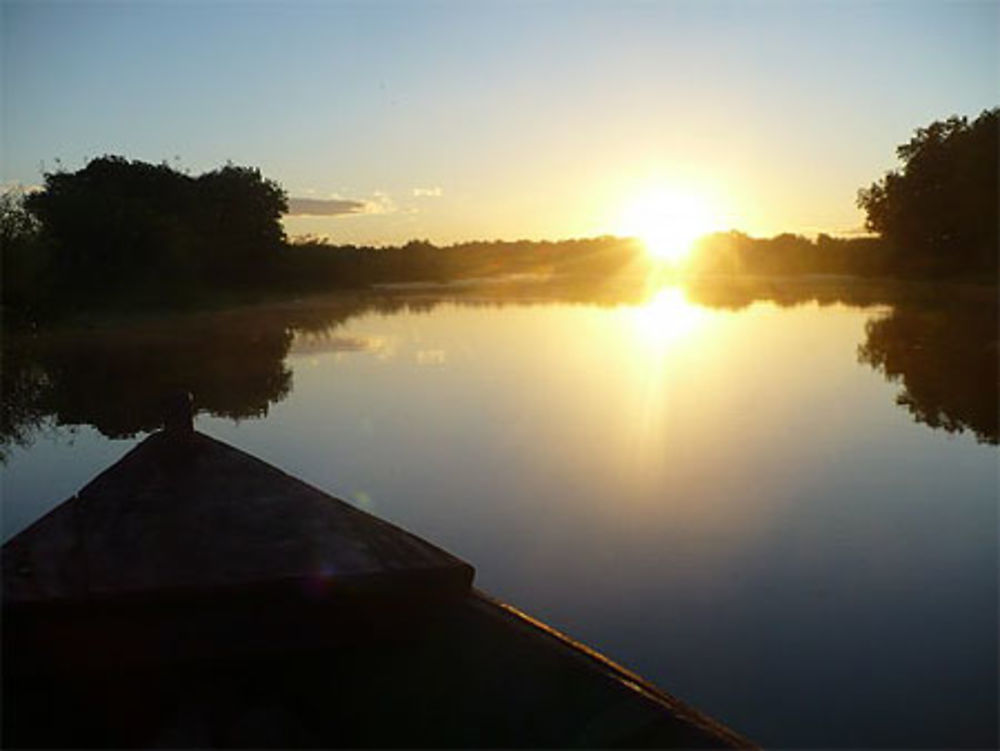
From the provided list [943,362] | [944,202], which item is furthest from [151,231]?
[944,202]

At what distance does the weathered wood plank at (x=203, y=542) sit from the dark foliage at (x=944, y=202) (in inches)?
2572

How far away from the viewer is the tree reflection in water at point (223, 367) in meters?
19.7

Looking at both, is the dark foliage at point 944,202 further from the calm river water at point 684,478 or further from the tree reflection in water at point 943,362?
the calm river water at point 684,478

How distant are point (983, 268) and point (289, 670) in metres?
70.6

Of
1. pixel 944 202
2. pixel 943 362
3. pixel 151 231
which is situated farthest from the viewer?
pixel 944 202

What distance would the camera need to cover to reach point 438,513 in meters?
11.9

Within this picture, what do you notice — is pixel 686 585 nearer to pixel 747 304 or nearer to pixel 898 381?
pixel 898 381

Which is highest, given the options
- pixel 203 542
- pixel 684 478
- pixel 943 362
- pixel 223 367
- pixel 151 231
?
pixel 151 231

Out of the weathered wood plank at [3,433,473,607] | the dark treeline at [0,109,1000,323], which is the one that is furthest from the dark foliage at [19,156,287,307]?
the weathered wood plank at [3,433,473,607]

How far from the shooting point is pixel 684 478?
13.6 m

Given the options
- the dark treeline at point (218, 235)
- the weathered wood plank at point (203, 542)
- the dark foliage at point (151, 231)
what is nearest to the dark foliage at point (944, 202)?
the dark treeline at point (218, 235)

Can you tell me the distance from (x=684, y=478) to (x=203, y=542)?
1013cm

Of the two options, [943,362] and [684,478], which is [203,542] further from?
[943,362]

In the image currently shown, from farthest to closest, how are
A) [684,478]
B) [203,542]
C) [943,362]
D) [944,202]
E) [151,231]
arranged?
[944,202] → [151,231] → [943,362] → [684,478] → [203,542]
